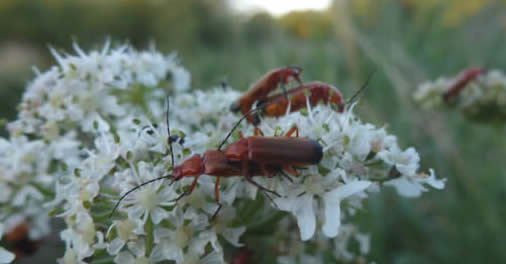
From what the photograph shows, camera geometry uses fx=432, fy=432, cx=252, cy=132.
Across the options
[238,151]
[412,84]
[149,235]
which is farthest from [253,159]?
[412,84]

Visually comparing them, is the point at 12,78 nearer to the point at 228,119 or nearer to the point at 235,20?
the point at 235,20

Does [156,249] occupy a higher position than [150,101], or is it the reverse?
[150,101]

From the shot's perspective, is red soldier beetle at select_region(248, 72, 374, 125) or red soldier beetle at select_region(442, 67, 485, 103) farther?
red soldier beetle at select_region(442, 67, 485, 103)

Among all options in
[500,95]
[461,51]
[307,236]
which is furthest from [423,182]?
[461,51]

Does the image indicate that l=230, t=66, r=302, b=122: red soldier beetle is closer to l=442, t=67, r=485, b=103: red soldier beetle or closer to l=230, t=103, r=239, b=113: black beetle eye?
l=230, t=103, r=239, b=113: black beetle eye

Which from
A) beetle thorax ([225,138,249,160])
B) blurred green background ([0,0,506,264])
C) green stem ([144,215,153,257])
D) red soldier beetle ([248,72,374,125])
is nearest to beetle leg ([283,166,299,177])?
beetle thorax ([225,138,249,160])
